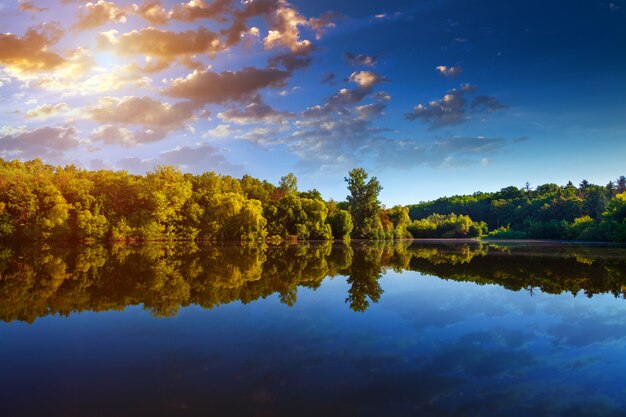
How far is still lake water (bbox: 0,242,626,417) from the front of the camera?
6051 mm

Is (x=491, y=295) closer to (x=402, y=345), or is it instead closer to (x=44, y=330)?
(x=402, y=345)

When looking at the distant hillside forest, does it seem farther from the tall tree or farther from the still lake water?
the still lake water

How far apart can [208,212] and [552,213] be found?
7271 centimetres

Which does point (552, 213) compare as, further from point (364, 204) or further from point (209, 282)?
point (209, 282)

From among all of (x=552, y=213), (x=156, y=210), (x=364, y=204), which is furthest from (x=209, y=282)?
(x=552, y=213)

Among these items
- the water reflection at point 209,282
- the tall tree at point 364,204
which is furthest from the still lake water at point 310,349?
the tall tree at point 364,204

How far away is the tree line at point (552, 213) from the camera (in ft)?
186

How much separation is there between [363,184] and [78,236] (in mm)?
50920

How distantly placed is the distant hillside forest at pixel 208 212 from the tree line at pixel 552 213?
24cm

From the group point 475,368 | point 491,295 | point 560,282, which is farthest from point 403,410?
point 560,282

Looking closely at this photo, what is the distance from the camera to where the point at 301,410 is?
5688mm

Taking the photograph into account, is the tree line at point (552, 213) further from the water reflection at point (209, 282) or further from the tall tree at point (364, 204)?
the water reflection at point (209, 282)

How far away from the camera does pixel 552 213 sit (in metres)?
83.5

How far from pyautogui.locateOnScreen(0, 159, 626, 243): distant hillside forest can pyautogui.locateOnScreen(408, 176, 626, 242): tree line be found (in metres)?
0.24
